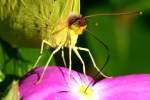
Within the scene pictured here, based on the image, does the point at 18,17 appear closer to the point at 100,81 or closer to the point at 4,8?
the point at 4,8

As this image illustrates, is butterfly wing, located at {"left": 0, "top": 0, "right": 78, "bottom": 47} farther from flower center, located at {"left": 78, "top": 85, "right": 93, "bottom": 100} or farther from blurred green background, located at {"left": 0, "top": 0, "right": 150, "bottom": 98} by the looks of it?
blurred green background, located at {"left": 0, "top": 0, "right": 150, "bottom": 98}

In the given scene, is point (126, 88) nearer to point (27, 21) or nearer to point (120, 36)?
point (27, 21)

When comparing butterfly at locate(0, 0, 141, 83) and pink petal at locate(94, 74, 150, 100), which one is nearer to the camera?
pink petal at locate(94, 74, 150, 100)

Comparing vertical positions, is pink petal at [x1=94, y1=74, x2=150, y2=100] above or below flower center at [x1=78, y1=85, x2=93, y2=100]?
above

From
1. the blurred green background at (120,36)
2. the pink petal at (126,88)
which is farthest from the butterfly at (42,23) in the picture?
the blurred green background at (120,36)

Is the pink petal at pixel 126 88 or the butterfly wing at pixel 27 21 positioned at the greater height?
the butterfly wing at pixel 27 21

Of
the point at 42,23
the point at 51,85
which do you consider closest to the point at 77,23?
the point at 42,23

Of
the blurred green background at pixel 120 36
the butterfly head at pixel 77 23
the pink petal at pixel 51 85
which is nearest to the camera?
the pink petal at pixel 51 85

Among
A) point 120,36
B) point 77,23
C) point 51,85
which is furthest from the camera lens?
point 120,36

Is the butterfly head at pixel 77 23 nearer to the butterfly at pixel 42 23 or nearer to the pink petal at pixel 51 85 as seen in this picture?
the butterfly at pixel 42 23

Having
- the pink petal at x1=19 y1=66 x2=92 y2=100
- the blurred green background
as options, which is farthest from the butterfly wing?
the blurred green background
